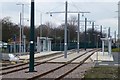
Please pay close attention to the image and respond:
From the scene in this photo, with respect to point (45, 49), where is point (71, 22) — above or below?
above

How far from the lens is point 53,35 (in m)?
113

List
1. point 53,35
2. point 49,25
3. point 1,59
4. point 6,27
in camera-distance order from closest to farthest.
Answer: point 1,59 → point 6,27 → point 53,35 → point 49,25

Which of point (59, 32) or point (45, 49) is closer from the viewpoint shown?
point (45, 49)

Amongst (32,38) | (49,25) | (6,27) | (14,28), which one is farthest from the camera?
(49,25)

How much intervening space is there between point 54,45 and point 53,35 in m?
9.95

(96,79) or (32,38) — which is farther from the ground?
(32,38)

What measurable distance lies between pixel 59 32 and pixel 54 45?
15.7 m

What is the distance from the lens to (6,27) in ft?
293

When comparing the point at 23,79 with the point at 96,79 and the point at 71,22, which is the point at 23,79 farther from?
the point at 71,22

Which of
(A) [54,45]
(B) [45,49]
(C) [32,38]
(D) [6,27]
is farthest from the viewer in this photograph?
(A) [54,45]

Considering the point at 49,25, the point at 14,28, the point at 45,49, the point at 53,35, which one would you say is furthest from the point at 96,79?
the point at 49,25

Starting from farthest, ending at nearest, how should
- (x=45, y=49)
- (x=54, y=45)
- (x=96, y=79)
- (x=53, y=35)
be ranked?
(x=53, y=35)
(x=54, y=45)
(x=45, y=49)
(x=96, y=79)

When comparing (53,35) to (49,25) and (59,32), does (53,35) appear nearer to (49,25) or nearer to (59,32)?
(59,32)

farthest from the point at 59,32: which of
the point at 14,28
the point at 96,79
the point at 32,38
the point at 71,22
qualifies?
the point at 96,79
